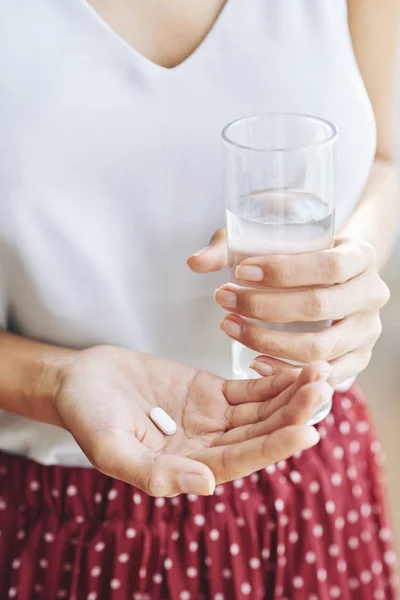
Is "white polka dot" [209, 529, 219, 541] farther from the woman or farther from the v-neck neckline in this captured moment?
the v-neck neckline

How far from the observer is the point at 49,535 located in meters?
0.80

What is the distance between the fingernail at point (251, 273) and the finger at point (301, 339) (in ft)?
0.19

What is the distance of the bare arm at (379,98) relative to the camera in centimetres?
84

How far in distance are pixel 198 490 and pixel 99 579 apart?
0.36m

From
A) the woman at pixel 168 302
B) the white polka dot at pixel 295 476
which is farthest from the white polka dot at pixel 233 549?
the white polka dot at pixel 295 476

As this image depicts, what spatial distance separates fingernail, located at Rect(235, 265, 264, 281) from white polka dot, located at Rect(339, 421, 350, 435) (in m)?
0.33

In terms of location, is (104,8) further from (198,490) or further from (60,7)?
(198,490)

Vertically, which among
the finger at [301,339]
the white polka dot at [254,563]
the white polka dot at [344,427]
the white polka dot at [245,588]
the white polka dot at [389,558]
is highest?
the finger at [301,339]

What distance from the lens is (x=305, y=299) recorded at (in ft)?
2.05

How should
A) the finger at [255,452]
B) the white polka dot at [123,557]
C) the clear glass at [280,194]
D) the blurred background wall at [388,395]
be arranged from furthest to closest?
the blurred background wall at [388,395] → the white polka dot at [123,557] → the clear glass at [280,194] → the finger at [255,452]

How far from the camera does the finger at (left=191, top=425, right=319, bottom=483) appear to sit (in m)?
0.50

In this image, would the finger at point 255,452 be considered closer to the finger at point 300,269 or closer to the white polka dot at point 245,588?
the finger at point 300,269

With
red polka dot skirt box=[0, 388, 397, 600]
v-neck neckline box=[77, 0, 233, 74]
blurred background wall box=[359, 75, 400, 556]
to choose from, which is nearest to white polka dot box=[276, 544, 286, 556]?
red polka dot skirt box=[0, 388, 397, 600]

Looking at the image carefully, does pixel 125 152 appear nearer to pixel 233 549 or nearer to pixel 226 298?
pixel 226 298
